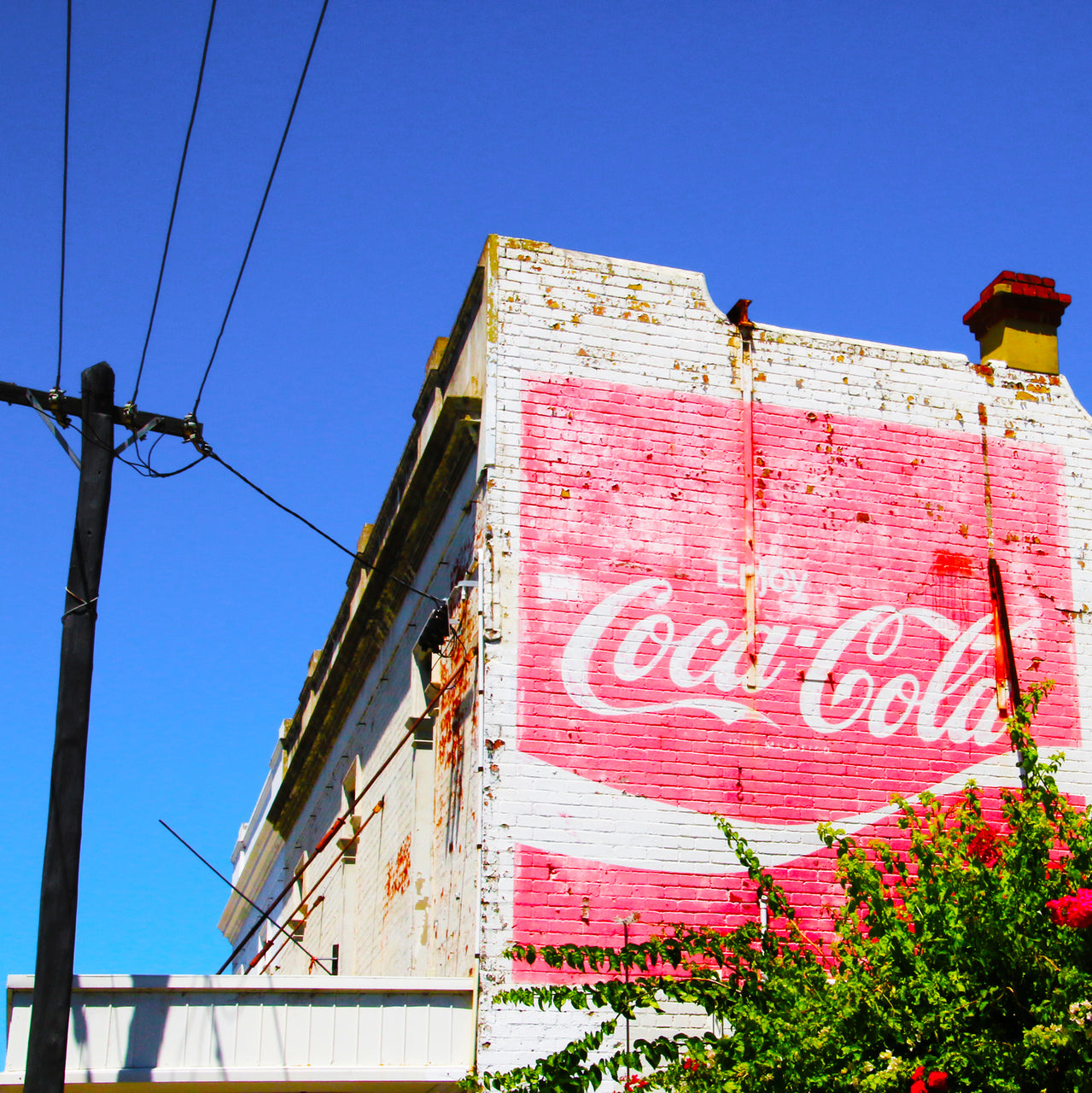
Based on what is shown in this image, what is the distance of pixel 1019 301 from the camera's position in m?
15.8

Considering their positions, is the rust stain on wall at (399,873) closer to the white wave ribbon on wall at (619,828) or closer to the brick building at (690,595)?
A: the brick building at (690,595)

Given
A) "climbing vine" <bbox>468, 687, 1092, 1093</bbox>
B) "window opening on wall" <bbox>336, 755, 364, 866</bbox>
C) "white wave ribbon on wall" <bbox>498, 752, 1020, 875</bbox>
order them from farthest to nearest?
1. "window opening on wall" <bbox>336, 755, 364, 866</bbox>
2. "white wave ribbon on wall" <bbox>498, 752, 1020, 875</bbox>
3. "climbing vine" <bbox>468, 687, 1092, 1093</bbox>

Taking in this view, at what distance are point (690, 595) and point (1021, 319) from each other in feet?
17.1

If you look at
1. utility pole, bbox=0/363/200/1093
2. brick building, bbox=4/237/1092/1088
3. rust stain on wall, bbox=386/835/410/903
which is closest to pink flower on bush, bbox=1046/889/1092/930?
brick building, bbox=4/237/1092/1088

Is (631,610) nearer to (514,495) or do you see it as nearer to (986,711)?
(514,495)

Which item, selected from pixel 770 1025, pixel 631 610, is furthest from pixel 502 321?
pixel 770 1025

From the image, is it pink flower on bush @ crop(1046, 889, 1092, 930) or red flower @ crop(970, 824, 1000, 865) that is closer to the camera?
pink flower on bush @ crop(1046, 889, 1092, 930)

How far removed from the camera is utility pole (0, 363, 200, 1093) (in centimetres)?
891

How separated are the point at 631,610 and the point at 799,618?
5.37ft

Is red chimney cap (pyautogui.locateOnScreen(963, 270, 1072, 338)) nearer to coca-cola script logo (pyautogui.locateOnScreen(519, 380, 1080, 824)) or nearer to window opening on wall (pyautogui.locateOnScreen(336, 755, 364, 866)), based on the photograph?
coca-cola script logo (pyautogui.locateOnScreen(519, 380, 1080, 824))

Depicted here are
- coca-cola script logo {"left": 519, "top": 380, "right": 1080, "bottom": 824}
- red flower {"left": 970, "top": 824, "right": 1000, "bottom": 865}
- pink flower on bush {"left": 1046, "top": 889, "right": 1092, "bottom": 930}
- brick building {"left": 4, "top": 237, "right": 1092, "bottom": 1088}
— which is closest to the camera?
pink flower on bush {"left": 1046, "top": 889, "right": 1092, "bottom": 930}

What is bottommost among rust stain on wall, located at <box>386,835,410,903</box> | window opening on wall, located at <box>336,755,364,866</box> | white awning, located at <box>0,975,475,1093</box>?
white awning, located at <box>0,975,475,1093</box>

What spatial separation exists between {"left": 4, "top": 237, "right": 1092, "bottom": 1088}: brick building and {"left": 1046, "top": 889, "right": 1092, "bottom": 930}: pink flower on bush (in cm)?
493

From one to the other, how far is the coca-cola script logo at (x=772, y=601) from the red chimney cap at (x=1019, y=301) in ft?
5.68
